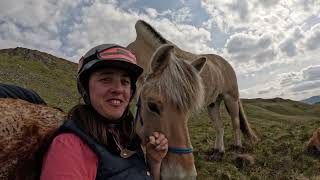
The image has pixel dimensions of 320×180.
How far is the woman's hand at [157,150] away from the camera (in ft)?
10.7

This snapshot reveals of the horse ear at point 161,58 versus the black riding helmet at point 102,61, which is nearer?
the black riding helmet at point 102,61

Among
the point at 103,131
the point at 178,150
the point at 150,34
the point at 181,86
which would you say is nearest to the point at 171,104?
the point at 181,86

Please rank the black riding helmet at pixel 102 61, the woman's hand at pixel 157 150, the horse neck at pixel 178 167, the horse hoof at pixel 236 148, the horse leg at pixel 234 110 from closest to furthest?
the black riding helmet at pixel 102 61
the woman's hand at pixel 157 150
the horse neck at pixel 178 167
the horse hoof at pixel 236 148
the horse leg at pixel 234 110

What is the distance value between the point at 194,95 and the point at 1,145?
7.45 feet

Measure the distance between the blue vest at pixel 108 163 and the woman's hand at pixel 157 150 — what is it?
0.45 meters

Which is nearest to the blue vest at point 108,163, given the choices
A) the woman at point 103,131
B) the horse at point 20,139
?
the woman at point 103,131

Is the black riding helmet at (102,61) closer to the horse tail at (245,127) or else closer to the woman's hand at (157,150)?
the woman's hand at (157,150)

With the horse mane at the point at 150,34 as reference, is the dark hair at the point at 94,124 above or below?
A: below

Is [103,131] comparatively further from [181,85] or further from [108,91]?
[181,85]

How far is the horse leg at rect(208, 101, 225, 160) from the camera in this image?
1004cm

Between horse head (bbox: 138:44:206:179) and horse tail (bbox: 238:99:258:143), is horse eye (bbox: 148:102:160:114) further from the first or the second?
horse tail (bbox: 238:99:258:143)

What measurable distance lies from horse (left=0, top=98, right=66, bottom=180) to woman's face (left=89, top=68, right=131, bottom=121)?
1.45 ft

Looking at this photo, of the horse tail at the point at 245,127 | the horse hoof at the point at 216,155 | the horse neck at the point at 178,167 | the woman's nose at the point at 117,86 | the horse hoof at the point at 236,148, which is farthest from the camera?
the horse tail at the point at 245,127

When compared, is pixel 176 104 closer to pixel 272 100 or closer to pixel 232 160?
pixel 232 160
